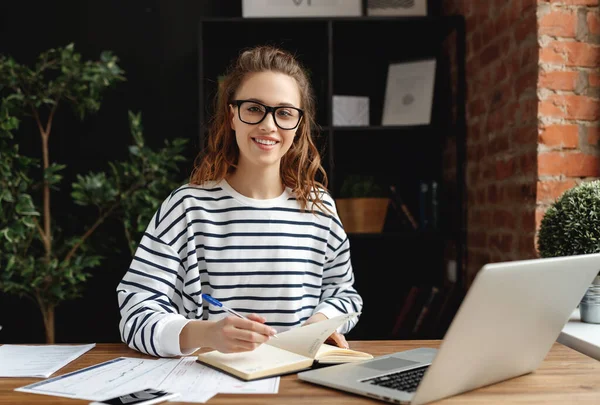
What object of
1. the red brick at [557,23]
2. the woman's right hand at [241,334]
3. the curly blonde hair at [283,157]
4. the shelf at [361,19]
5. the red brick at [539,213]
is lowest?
the woman's right hand at [241,334]

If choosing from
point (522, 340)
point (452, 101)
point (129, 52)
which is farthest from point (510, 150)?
point (129, 52)

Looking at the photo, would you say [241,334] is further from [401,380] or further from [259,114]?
[259,114]

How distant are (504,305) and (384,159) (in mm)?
2238

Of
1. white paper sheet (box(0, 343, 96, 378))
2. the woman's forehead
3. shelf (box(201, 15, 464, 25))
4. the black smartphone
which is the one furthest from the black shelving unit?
the black smartphone

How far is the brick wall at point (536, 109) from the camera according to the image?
2.08 m

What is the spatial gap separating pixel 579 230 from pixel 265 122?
0.82 m

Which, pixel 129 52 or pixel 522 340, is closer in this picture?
pixel 522 340

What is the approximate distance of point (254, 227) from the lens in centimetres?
167

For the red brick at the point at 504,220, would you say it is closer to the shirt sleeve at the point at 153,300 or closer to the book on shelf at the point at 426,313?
the book on shelf at the point at 426,313

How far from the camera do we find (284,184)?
1786mm

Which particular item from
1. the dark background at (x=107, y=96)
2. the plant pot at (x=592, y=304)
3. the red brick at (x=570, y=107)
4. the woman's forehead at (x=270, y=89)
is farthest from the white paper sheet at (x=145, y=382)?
the dark background at (x=107, y=96)

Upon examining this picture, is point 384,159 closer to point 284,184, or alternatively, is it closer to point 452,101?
point 452,101

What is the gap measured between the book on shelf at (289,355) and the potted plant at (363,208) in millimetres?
1537

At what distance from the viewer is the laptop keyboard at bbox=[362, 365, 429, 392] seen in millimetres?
1012
